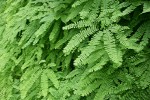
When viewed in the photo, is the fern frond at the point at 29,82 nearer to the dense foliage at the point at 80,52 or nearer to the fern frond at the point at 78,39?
the dense foliage at the point at 80,52

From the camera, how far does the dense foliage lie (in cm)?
311

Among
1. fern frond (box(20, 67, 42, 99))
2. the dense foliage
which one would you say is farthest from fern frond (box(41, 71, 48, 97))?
fern frond (box(20, 67, 42, 99))

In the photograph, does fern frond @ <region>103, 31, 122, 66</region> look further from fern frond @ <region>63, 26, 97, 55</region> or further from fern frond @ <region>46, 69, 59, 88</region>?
fern frond @ <region>46, 69, 59, 88</region>

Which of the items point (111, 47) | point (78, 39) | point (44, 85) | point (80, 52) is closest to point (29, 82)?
point (44, 85)

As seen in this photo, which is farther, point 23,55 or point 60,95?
point 23,55

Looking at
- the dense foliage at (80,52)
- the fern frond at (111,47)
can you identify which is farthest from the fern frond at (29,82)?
the fern frond at (111,47)

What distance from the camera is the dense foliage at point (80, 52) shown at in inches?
122

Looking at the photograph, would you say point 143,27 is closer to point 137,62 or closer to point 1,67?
point 137,62

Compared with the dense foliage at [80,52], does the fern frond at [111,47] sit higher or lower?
higher

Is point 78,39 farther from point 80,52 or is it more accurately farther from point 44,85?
point 44,85

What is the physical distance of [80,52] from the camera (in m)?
4.05

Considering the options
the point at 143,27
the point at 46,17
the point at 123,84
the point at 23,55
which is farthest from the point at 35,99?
the point at 143,27

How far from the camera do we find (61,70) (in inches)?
174

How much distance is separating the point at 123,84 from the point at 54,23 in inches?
64.5
